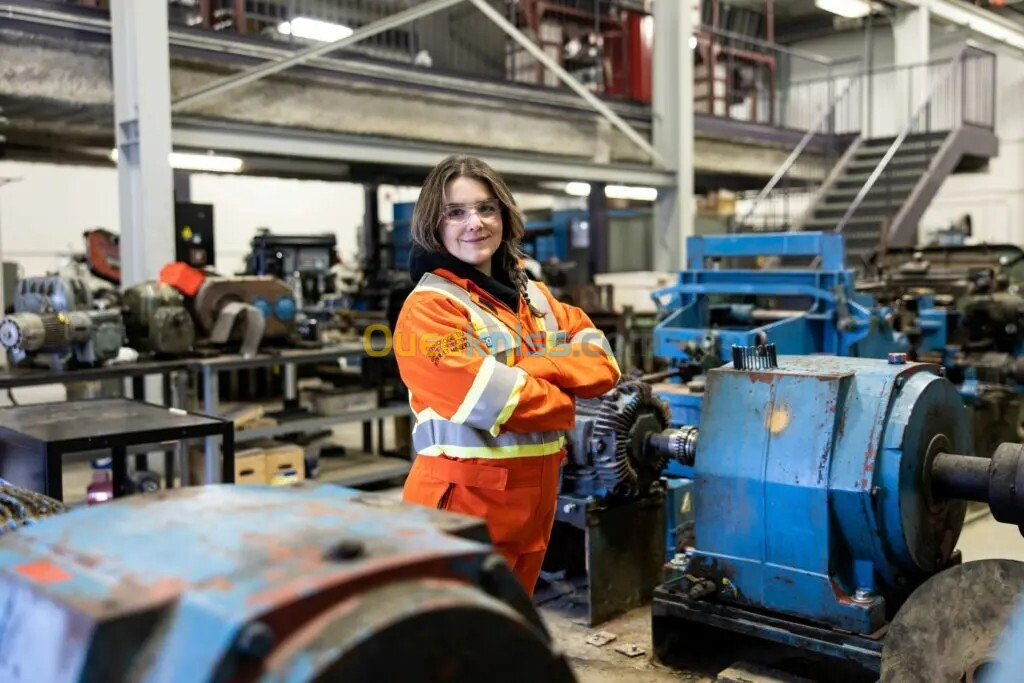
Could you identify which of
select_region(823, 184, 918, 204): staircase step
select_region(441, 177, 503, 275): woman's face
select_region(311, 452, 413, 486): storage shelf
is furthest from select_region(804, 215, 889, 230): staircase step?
select_region(441, 177, 503, 275): woman's face

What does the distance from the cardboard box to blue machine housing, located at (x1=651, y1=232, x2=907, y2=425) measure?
199cm

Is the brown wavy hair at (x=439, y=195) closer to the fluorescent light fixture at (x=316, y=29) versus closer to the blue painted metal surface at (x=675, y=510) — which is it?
the blue painted metal surface at (x=675, y=510)

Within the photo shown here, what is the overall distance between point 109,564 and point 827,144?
1169 centimetres

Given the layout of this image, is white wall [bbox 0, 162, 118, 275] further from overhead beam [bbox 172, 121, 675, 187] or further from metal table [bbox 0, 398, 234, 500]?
metal table [bbox 0, 398, 234, 500]

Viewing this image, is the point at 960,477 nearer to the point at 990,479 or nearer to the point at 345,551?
the point at 990,479

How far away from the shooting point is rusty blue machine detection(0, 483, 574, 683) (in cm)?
80

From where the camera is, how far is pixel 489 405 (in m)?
1.85

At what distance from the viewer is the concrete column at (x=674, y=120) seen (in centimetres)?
871

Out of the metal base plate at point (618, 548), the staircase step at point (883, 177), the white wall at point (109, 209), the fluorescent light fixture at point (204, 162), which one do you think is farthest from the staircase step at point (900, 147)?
the metal base plate at point (618, 548)

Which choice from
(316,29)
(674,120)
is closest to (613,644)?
(674,120)

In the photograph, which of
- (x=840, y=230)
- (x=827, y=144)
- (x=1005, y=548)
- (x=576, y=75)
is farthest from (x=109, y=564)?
(x=827, y=144)

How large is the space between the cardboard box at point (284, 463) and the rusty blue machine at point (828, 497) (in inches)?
111

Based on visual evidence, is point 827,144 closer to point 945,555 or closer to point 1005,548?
point 1005,548

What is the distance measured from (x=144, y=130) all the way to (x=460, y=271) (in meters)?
3.80
